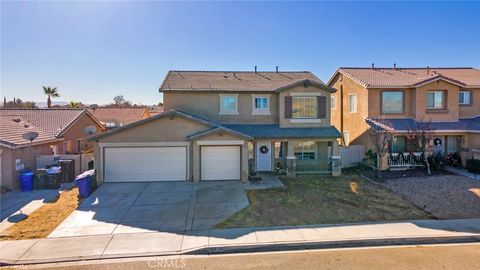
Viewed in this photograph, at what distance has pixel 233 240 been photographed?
8.73 m

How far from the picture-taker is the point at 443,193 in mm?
13641

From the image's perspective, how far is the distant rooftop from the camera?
19.1m

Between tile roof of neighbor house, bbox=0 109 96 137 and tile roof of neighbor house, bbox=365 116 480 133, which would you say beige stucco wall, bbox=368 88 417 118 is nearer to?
tile roof of neighbor house, bbox=365 116 480 133

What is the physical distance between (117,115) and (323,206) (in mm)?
34803

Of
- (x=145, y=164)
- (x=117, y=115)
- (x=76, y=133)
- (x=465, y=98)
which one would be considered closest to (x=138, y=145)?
(x=145, y=164)

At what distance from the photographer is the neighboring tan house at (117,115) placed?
38.1 metres

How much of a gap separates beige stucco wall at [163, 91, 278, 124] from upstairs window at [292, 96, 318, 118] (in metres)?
1.64

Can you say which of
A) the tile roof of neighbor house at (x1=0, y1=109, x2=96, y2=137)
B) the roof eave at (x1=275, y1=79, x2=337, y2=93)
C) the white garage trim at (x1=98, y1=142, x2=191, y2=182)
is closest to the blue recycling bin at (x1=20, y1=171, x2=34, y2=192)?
the white garage trim at (x1=98, y1=142, x2=191, y2=182)

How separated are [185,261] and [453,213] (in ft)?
35.1

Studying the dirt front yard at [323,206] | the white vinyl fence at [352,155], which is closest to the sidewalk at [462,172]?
the white vinyl fence at [352,155]

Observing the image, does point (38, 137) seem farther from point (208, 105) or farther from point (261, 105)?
point (261, 105)

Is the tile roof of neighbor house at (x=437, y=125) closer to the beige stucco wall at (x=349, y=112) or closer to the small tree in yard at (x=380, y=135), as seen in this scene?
the small tree in yard at (x=380, y=135)

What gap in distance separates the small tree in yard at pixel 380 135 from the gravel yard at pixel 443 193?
187 cm

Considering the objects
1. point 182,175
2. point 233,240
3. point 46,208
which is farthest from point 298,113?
point 46,208
